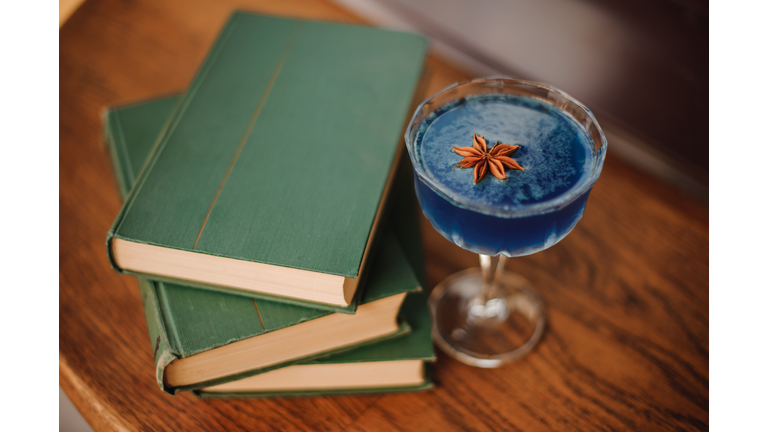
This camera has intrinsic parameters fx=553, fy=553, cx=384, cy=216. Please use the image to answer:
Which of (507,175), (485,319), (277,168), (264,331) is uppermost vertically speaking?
(507,175)

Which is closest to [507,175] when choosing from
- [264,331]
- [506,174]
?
[506,174]

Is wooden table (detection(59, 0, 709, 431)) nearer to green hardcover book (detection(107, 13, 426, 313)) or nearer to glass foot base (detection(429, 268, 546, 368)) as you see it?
glass foot base (detection(429, 268, 546, 368))

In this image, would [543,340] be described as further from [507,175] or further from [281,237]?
[281,237]

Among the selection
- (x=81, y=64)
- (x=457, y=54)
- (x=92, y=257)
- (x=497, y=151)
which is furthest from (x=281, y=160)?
(x=81, y=64)

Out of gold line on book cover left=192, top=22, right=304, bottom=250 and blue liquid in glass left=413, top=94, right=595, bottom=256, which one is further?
gold line on book cover left=192, top=22, right=304, bottom=250

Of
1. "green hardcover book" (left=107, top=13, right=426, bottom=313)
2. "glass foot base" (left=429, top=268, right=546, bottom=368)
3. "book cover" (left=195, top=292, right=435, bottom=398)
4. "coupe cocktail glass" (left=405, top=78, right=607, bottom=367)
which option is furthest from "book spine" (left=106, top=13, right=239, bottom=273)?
"glass foot base" (left=429, top=268, right=546, bottom=368)

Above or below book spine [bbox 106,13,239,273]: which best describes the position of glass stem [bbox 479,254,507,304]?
below

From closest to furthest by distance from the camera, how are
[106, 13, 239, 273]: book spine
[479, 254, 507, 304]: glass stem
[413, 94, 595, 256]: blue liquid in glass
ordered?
[413, 94, 595, 256]: blue liquid in glass → [106, 13, 239, 273]: book spine → [479, 254, 507, 304]: glass stem
